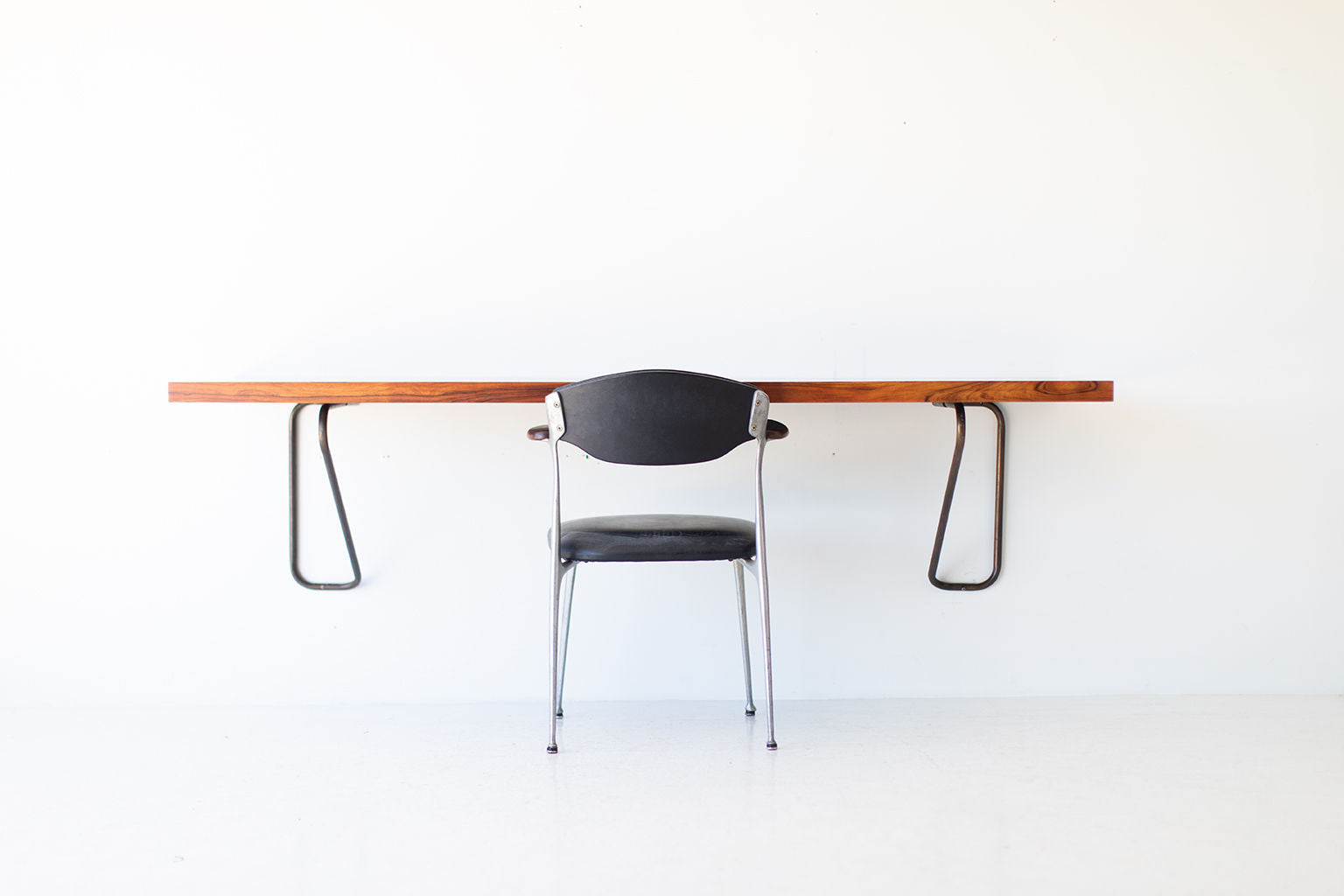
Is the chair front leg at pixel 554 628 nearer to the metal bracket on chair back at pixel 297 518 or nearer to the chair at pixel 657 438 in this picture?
the chair at pixel 657 438

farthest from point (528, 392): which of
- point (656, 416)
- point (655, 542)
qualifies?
point (655, 542)

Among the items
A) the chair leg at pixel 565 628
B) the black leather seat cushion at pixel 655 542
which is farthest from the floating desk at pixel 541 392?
the chair leg at pixel 565 628

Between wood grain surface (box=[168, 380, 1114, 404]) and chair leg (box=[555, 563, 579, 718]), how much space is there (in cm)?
47

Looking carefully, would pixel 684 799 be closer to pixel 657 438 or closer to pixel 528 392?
pixel 657 438

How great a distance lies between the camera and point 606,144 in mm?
2494

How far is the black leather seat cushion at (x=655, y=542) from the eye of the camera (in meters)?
2.00

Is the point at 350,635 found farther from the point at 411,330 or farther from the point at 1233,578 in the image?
the point at 1233,578

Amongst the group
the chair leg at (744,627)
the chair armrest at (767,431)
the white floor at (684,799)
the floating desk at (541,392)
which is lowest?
the white floor at (684,799)

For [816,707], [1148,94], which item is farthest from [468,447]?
[1148,94]

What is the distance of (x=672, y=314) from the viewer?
8.23 ft

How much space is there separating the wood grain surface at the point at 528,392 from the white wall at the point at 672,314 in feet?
1.26

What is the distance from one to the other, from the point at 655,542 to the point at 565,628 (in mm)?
577

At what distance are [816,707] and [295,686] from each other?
1.29 metres

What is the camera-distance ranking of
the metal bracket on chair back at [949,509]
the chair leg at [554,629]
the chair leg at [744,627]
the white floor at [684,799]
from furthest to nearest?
the metal bracket on chair back at [949,509], the chair leg at [744,627], the chair leg at [554,629], the white floor at [684,799]
